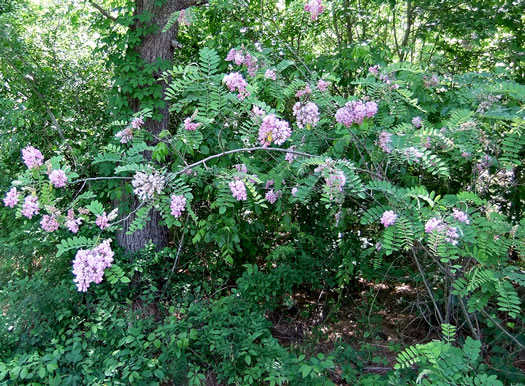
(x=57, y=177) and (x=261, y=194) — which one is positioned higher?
(x=57, y=177)

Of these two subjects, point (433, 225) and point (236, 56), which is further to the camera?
point (236, 56)

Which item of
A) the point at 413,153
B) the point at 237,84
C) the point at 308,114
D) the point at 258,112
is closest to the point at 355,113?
the point at 308,114

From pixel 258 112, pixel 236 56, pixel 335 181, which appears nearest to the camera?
pixel 335 181

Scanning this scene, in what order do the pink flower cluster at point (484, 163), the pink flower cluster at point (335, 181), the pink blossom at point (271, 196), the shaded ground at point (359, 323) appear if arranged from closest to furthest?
→ the pink flower cluster at point (335, 181)
the pink flower cluster at point (484, 163)
the pink blossom at point (271, 196)
the shaded ground at point (359, 323)

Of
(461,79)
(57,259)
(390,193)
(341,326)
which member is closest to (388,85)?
(461,79)

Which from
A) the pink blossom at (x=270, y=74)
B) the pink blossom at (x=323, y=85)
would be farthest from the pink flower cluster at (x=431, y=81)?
the pink blossom at (x=270, y=74)

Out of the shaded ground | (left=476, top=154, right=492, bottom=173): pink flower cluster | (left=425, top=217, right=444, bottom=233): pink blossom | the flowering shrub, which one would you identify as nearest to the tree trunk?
the flowering shrub

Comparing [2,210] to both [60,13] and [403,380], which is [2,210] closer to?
[60,13]

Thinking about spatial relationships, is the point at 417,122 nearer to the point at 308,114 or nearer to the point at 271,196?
the point at 308,114

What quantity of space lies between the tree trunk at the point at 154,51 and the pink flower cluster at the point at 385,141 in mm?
2482

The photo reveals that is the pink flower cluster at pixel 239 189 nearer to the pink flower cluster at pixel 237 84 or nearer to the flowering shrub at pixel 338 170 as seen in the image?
the flowering shrub at pixel 338 170

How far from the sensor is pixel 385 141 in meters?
2.40

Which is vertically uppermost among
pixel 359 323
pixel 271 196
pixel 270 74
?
pixel 270 74

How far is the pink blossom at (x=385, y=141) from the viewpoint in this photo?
93.4 inches
